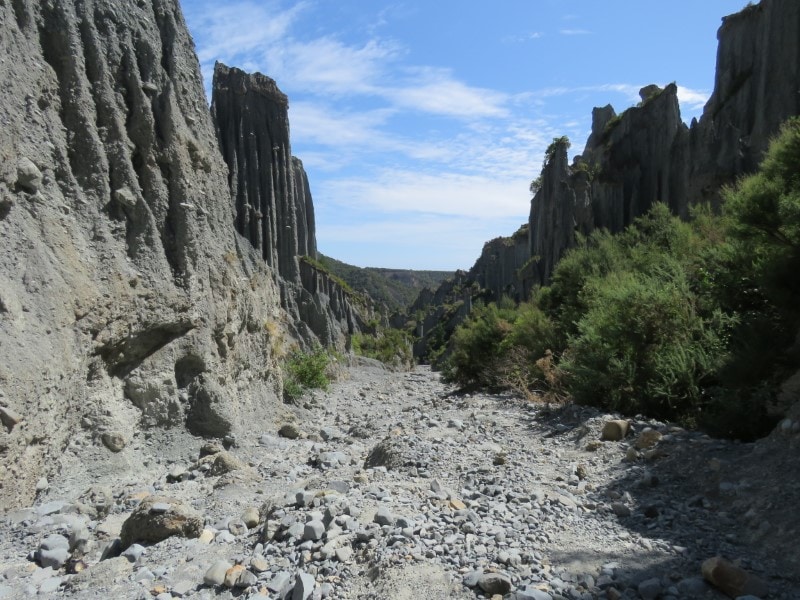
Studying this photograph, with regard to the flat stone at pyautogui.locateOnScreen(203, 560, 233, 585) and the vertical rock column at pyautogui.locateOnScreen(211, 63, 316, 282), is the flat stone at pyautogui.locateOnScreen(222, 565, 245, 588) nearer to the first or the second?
the flat stone at pyautogui.locateOnScreen(203, 560, 233, 585)

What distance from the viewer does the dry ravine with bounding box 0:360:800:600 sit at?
4707mm

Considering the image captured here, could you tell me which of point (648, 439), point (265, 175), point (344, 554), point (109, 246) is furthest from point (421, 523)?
point (265, 175)

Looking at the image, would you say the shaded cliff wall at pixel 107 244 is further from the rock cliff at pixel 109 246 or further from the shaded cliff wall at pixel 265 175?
the shaded cliff wall at pixel 265 175

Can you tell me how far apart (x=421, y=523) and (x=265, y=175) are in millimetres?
43977

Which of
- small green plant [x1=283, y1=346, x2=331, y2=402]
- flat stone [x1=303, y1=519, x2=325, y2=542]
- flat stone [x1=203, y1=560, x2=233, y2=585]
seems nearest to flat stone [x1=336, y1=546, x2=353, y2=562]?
flat stone [x1=303, y1=519, x2=325, y2=542]

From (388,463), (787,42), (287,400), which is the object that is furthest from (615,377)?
(787,42)

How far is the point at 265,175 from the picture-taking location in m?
46.5

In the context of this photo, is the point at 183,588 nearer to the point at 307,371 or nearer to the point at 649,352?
the point at 649,352

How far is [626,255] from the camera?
2502 centimetres

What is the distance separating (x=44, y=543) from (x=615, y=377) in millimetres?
10284

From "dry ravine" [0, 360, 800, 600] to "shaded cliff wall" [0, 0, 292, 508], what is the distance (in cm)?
74

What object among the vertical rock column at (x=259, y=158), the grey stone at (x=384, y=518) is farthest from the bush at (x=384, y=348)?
the grey stone at (x=384, y=518)

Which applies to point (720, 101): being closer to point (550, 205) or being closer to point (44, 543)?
point (550, 205)

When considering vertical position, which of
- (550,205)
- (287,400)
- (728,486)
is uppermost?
(550,205)
